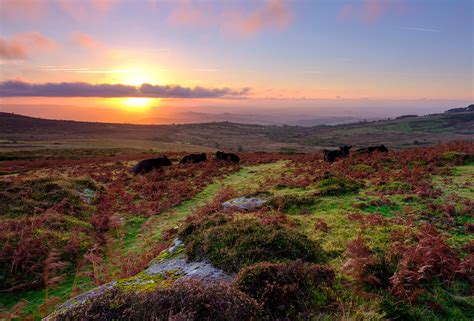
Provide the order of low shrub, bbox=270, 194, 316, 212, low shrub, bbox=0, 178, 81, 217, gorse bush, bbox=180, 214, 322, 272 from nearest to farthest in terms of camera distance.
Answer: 1. gorse bush, bbox=180, 214, 322, 272
2. low shrub, bbox=270, 194, 316, 212
3. low shrub, bbox=0, 178, 81, 217

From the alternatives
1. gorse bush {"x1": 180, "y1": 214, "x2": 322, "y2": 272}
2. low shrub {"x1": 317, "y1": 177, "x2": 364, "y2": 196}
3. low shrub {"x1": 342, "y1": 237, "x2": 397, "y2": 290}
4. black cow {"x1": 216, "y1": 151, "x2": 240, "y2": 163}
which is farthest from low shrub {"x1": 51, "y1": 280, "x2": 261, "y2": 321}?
black cow {"x1": 216, "y1": 151, "x2": 240, "y2": 163}

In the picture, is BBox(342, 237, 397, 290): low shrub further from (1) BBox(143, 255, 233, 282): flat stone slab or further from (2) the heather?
(1) BBox(143, 255, 233, 282): flat stone slab

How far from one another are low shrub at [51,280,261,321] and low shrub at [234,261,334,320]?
385mm

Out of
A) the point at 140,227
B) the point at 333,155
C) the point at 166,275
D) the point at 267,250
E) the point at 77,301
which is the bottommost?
the point at 140,227

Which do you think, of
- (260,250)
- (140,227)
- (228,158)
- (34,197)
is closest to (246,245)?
(260,250)

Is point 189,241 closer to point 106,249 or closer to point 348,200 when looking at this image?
point 106,249

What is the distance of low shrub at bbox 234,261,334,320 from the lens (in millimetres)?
4152

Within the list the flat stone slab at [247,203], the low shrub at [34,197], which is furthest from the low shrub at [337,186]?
the low shrub at [34,197]

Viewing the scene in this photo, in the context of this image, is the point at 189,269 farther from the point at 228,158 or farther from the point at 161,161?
the point at 228,158

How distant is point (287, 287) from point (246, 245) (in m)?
1.76

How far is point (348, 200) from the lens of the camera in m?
11.6

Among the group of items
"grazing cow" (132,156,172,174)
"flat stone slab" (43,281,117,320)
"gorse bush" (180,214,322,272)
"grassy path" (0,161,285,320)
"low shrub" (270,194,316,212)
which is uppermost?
"gorse bush" (180,214,322,272)

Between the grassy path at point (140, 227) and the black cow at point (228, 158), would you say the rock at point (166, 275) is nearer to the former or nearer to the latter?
the grassy path at point (140, 227)

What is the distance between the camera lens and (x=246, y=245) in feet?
19.8
